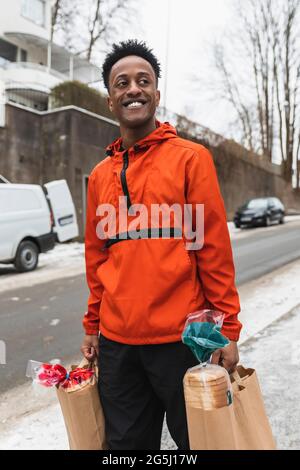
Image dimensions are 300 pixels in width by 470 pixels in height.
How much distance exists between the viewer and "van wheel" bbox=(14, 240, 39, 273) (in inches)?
403

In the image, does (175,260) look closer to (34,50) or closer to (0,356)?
(0,356)

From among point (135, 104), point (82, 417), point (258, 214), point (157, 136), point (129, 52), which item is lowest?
point (82, 417)

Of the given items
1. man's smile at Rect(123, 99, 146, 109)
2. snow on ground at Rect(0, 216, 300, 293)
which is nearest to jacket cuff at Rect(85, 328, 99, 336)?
man's smile at Rect(123, 99, 146, 109)

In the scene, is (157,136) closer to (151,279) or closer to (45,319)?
(151,279)

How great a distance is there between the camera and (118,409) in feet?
6.09

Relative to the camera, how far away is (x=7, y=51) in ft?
89.3

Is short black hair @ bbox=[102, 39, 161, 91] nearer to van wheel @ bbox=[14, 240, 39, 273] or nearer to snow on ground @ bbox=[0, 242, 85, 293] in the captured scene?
snow on ground @ bbox=[0, 242, 85, 293]

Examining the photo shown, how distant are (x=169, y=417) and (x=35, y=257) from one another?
927cm

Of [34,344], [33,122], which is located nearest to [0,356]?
[34,344]

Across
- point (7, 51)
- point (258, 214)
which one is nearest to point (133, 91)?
point (258, 214)

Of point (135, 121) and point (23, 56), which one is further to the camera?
point (23, 56)

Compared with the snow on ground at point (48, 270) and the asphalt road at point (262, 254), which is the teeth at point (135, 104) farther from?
the snow on ground at point (48, 270)

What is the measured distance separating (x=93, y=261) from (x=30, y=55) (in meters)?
29.5

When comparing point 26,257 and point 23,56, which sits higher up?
point 23,56
